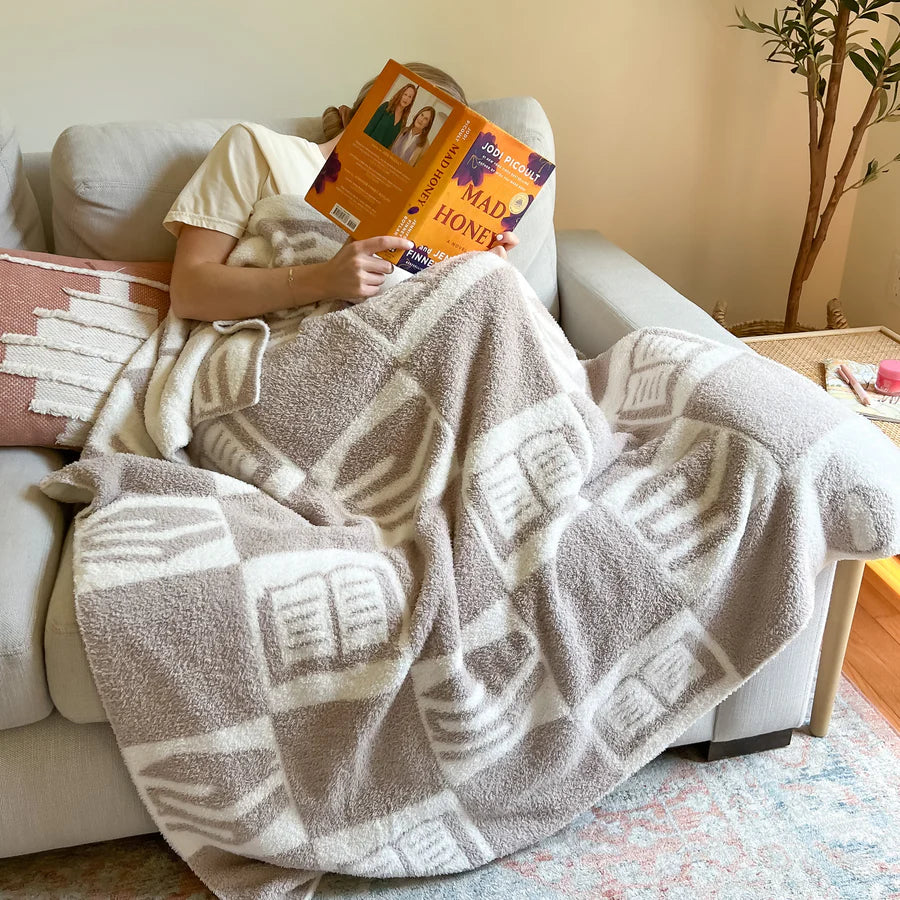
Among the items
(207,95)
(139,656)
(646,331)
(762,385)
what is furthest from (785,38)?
(139,656)

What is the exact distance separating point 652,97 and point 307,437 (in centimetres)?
127

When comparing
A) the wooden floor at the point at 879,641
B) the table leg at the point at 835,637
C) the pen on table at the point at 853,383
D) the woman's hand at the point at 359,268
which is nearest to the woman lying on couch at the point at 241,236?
the woman's hand at the point at 359,268

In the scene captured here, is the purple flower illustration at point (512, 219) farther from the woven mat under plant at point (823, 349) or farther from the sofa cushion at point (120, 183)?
the woven mat under plant at point (823, 349)

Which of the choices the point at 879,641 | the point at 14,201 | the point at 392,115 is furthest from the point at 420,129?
the point at 879,641

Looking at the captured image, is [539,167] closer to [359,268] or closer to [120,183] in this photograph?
[359,268]

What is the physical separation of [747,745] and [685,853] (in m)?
0.20

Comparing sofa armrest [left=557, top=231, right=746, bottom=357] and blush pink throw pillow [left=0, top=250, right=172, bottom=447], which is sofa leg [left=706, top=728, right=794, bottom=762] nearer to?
sofa armrest [left=557, top=231, right=746, bottom=357]

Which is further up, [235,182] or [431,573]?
[235,182]

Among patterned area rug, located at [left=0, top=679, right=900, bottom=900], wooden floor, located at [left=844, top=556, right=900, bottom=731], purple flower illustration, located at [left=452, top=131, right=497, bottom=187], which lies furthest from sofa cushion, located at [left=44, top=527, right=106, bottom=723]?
wooden floor, located at [left=844, top=556, right=900, bottom=731]

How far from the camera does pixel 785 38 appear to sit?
1.88 m

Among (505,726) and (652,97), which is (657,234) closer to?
(652,97)

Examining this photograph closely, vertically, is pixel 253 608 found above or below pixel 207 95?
below

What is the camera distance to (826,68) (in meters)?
2.06

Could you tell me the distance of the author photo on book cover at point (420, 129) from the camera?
4.25 feet
